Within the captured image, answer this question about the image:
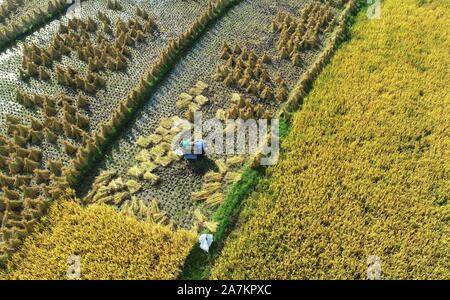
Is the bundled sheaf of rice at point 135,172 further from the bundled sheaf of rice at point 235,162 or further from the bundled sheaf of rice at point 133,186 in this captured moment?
the bundled sheaf of rice at point 235,162

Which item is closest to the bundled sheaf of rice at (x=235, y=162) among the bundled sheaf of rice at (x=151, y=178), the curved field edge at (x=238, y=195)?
the curved field edge at (x=238, y=195)

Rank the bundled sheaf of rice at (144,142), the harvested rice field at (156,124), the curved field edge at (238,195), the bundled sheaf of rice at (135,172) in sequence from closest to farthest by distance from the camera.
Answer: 1. the curved field edge at (238,195)
2. the harvested rice field at (156,124)
3. the bundled sheaf of rice at (135,172)
4. the bundled sheaf of rice at (144,142)

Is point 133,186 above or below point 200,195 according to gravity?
above

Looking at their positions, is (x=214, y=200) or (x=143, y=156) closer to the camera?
(x=214, y=200)

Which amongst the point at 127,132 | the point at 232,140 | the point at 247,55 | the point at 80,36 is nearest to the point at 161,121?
the point at 127,132

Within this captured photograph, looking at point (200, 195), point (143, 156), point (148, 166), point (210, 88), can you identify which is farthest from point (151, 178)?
point (210, 88)

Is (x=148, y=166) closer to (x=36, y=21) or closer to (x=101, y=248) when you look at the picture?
(x=101, y=248)
